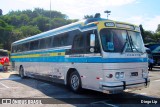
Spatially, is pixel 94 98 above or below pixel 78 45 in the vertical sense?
below

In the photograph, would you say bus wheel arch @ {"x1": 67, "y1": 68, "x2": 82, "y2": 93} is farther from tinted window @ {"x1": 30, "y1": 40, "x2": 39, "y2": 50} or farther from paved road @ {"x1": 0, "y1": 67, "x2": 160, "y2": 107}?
tinted window @ {"x1": 30, "y1": 40, "x2": 39, "y2": 50}

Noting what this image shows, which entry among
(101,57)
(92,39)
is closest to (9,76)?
(92,39)

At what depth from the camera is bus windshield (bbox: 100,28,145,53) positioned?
30.6 ft

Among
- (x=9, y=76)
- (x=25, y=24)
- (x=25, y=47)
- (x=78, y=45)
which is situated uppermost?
(x=25, y=24)

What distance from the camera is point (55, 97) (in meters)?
10.4

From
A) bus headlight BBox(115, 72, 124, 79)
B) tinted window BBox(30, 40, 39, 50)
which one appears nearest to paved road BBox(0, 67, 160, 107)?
bus headlight BBox(115, 72, 124, 79)

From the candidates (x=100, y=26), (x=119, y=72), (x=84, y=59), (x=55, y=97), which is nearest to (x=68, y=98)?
(x=55, y=97)

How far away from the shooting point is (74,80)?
11266 millimetres

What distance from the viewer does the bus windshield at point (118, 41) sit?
9320 mm

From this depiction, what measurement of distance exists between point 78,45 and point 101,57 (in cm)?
197

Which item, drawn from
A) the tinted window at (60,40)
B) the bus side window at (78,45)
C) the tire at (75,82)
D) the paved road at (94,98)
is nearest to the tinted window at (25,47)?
the tinted window at (60,40)

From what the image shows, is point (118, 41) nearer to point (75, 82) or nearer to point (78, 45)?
point (78, 45)

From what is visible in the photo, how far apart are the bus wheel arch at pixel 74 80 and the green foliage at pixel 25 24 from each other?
132ft

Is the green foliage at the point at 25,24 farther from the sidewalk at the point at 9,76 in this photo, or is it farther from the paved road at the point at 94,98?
the paved road at the point at 94,98
